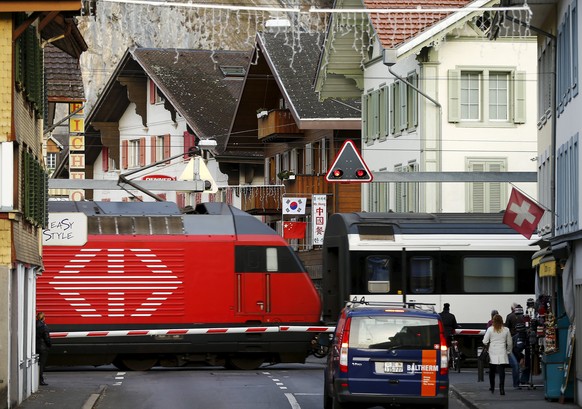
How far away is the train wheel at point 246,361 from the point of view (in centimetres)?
3844

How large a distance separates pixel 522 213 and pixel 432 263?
9.42 meters

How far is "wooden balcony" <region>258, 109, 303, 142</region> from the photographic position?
61125mm

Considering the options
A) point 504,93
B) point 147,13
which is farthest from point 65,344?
point 147,13

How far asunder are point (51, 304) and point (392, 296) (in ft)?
26.3

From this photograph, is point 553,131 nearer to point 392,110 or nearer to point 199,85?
point 392,110

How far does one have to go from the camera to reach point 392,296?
38250 mm

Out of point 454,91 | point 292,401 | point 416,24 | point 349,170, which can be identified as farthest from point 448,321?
point 416,24

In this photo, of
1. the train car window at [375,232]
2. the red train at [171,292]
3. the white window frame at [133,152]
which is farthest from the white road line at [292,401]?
the white window frame at [133,152]

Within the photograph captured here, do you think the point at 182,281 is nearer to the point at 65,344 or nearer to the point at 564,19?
the point at 65,344

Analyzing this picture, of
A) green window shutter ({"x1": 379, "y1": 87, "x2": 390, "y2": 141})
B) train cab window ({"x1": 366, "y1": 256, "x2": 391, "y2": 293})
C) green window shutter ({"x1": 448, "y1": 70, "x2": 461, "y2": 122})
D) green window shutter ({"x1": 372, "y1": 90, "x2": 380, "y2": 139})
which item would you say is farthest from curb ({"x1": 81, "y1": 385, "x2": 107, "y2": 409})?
green window shutter ({"x1": 372, "y1": 90, "x2": 380, "y2": 139})

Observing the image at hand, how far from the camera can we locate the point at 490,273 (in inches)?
1537

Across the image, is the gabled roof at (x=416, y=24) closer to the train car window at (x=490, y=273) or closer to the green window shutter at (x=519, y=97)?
the green window shutter at (x=519, y=97)

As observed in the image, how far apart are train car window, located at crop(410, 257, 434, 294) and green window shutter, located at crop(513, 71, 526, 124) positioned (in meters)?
10.5

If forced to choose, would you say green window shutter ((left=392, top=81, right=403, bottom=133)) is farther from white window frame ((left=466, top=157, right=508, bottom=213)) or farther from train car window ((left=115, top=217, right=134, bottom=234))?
train car window ((left=115, top=217, right=134, bottom=234))
